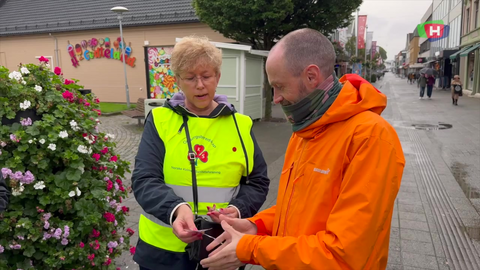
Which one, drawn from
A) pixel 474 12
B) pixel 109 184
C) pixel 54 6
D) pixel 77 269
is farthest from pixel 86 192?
pixel 474 12

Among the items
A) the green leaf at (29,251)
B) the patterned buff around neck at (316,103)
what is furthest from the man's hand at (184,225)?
the green leaf at (29,251)

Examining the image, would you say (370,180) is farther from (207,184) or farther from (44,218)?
(44,218)

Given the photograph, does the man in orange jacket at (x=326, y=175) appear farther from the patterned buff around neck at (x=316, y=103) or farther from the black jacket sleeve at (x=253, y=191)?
the black jacket sleeve at (x=253, y=191)

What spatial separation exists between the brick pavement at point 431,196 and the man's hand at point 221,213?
6.62 feet

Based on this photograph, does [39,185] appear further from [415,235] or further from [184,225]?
[415,235]

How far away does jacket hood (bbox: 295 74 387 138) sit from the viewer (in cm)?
139

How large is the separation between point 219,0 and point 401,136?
7.29m

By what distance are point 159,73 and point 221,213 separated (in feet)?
47.0

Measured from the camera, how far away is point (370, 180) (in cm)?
127

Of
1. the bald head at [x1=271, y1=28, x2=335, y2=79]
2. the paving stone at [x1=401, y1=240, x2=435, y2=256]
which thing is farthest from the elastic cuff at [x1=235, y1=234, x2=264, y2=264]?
the paving stone at [x1=401, y1=240, x2=435, y2=256]

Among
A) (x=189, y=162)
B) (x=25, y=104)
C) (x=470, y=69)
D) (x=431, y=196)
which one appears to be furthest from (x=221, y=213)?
(x=470, y=69)

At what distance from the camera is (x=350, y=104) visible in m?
1.39

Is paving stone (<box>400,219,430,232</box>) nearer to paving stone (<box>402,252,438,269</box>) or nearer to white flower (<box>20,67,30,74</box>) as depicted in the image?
paving stone (<box>402,252,438,269</box>)

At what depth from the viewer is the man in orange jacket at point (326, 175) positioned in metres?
1.28
